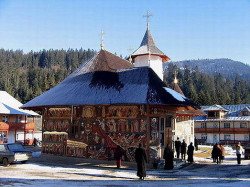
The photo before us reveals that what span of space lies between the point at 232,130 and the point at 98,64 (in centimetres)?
4107

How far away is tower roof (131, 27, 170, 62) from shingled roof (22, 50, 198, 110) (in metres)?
5.97

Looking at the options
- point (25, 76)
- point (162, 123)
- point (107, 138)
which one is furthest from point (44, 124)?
point (25, 76)

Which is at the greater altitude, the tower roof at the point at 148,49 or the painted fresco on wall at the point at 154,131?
the tower roof at the point at 148,49

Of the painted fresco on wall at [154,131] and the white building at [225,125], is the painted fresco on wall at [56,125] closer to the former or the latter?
the painted fresco on wall at [154,131]

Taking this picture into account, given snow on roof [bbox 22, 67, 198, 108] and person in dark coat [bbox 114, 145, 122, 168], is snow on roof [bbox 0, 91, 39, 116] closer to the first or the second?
snow on roof [bbox 22, 67, 198, 108]

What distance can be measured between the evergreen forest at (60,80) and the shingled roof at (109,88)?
66.1m

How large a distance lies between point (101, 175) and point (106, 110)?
5.30 metres

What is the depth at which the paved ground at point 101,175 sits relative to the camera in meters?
12.3

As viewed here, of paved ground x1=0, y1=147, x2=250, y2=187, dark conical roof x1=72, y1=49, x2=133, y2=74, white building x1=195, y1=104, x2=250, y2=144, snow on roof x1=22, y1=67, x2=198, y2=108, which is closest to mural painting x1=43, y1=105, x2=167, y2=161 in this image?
paved ground x1=0, y1=147, x2=250, y2=187

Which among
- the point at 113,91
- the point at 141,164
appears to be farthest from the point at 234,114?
the point at 141,164

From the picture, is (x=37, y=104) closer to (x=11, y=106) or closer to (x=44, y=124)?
(x=44, y=124)

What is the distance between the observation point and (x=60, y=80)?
119250 mm

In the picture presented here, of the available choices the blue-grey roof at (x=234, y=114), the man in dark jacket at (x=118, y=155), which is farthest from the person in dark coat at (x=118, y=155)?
the blue-grey roof at (x=234, y=114)

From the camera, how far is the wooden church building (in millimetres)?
18203
